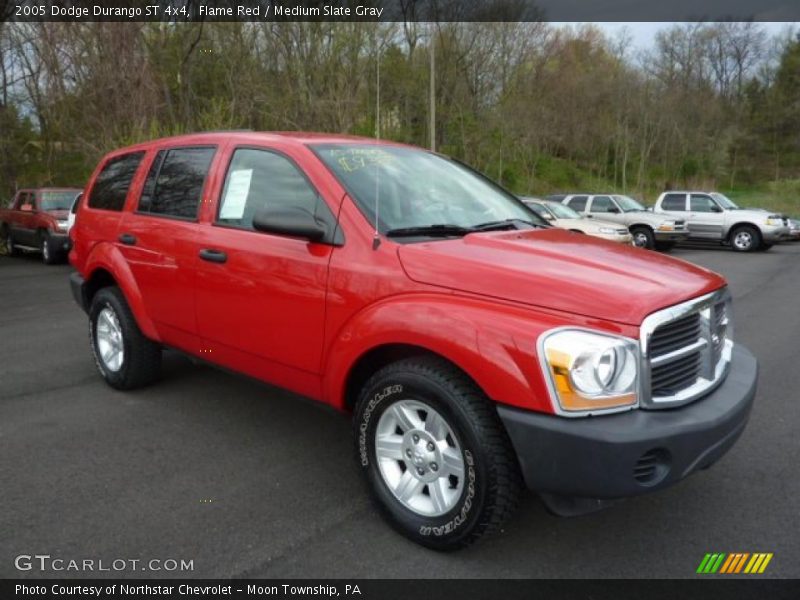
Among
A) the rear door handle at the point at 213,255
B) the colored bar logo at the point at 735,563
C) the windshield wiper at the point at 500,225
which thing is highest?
the windshield wiper at the point at 500,225

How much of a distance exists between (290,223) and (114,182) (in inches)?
101

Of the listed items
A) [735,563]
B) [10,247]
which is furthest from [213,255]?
[10,247]

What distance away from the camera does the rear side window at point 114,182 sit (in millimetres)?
4820

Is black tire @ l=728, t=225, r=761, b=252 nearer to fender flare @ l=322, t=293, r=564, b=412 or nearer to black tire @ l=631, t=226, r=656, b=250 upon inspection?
black tire @ l=631, t=226, r=656, b=250

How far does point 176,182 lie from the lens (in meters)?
4.32

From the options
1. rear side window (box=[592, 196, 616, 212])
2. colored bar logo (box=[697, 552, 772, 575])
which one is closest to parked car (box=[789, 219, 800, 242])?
rear side window (box=[592, 196, 616, 212])

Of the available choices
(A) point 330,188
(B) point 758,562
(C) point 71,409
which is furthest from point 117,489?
(B) point 758,562

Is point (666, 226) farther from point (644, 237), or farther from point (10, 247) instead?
point (10, 247)

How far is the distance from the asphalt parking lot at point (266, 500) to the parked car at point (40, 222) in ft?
32.3

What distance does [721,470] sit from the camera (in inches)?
144

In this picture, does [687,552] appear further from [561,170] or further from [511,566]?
[561,170]

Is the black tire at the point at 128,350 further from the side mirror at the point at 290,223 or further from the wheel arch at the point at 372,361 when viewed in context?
the wheel arch at the point at 372,361

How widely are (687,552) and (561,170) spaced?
43174mm

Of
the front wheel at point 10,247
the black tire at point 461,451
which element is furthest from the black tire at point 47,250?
the black tire at point 461,451
